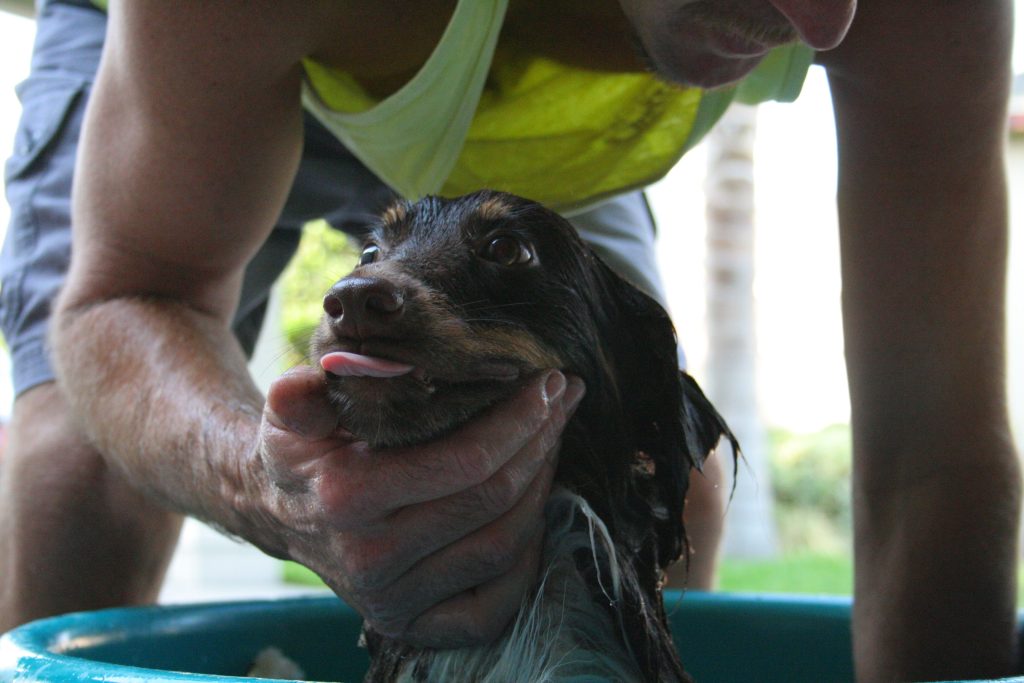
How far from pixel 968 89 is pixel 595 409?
1.34 meters

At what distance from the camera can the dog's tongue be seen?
163 cm

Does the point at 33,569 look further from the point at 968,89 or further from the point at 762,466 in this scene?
the point at 762,466

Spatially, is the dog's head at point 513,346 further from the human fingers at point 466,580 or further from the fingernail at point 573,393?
the human fingers at point 466,580

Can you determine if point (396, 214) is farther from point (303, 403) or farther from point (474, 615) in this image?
point (474, 615)

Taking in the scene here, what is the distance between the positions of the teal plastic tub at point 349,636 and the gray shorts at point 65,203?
3.09 ft

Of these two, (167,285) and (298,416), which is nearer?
(298,416)

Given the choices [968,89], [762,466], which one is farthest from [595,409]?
[762,466]

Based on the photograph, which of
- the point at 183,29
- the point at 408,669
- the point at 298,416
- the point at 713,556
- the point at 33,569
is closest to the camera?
the point at 298,416

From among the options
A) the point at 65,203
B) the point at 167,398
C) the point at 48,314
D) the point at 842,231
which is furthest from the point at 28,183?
the point at 842,231

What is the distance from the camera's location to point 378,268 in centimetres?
189

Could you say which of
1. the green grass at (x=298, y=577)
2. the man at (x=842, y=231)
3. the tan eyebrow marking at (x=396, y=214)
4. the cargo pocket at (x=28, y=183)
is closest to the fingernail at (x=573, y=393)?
the tan eyebrow marking at (x=396, y=214)

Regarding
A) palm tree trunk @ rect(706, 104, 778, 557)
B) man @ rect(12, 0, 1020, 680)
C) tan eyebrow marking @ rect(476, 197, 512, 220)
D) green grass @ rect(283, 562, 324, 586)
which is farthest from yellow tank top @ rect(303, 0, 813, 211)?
palm tree trunk @ rect(706, 104, 778, 557)

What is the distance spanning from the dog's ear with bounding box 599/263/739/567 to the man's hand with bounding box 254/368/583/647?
40cm

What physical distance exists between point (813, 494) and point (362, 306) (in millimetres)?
16952
